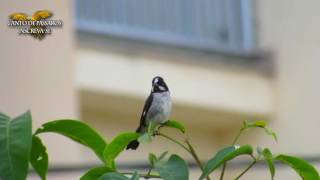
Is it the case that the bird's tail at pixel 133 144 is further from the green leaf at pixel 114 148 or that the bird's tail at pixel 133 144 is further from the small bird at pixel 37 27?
the small bird at pixel 37 27

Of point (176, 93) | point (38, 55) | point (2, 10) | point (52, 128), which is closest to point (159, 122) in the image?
point (52, 128)

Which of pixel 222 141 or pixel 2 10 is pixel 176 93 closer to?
pixel 222 141

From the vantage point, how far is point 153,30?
4.77 metres

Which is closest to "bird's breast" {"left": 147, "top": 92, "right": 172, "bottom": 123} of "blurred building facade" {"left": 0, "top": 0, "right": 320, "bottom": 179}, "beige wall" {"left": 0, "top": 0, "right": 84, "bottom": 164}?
"beige wall" {"left": 0, "top": 0, "right": 84, "bottom": 164}

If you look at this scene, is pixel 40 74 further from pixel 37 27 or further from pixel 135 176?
pixel 135 176

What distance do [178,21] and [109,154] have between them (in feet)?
13.5

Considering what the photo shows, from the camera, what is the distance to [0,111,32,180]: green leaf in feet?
2.46

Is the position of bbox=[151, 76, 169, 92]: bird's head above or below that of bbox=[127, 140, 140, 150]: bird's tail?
above

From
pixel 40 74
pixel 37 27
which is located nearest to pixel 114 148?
pixel 37 27

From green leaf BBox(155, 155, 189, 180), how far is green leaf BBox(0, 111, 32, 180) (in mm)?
114

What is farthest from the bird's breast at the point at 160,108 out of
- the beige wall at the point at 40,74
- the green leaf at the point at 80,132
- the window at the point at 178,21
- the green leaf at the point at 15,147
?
the window at the point at 178,21

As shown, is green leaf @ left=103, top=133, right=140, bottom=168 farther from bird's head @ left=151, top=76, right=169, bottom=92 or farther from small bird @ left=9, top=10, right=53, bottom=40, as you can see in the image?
small bird @ left=9, top=10, right=53, bottom=40

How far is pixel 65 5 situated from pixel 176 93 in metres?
1.13

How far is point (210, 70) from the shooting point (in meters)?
4.78
